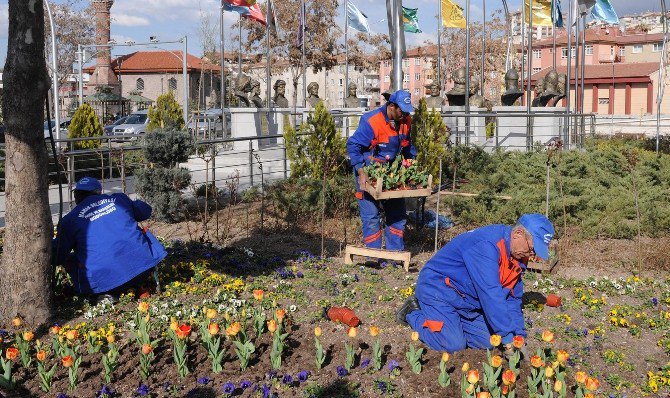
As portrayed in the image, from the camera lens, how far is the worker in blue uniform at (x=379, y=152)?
7469mm

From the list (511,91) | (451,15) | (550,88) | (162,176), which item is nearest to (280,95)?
(451,15)

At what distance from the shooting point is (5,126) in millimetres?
5418

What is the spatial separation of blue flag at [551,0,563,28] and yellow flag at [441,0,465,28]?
2.68 metres

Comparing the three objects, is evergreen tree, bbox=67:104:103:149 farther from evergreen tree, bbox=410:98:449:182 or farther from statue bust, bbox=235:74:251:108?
evergreen tree, bbox=410:98:449:182

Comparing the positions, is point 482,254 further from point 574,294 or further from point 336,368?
point 574,294

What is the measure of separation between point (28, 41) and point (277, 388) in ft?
9.61

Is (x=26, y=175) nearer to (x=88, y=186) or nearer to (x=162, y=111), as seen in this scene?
(x=88, y=186)

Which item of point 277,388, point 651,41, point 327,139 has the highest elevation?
point 651,41

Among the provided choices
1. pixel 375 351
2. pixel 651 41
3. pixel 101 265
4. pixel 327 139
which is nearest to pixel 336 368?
pixel 375 351

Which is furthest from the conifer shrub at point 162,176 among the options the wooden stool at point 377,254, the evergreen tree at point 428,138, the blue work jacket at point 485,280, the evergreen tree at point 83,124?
the evergreen tree at point 83,124

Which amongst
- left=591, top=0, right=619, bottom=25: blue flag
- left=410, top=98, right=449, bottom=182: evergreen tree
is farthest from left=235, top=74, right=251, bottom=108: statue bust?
left=410, top=98, right=449, bottom=182: evergreen tree

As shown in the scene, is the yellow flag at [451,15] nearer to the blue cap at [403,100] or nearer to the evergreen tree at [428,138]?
the evergreen tree at [428,138]

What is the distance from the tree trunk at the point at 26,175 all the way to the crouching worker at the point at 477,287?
2.60m

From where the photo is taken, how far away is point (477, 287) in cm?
479
